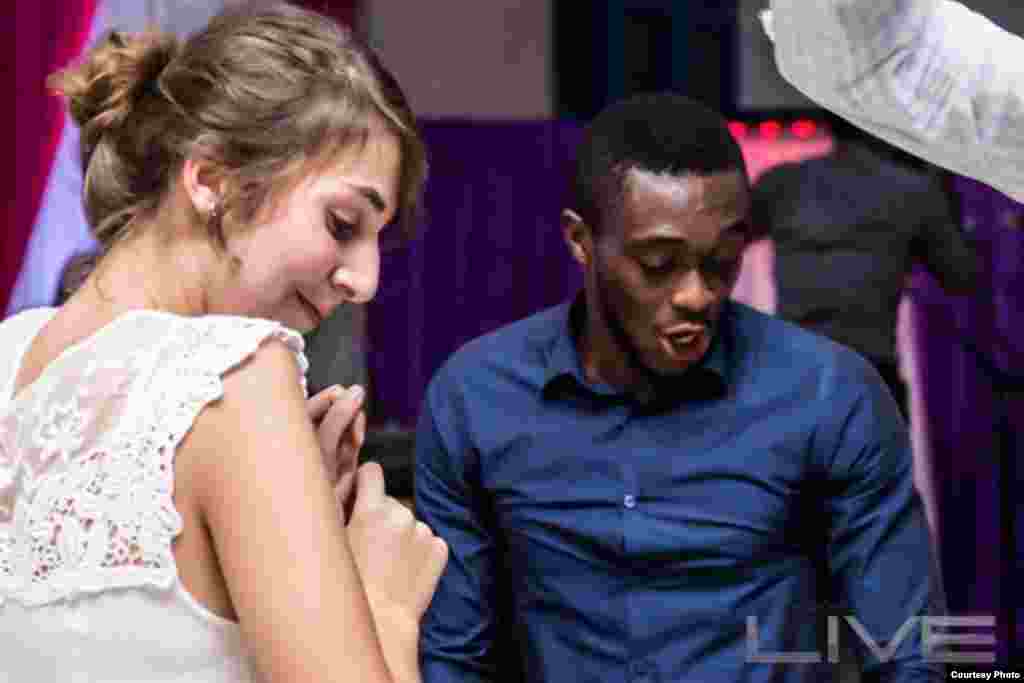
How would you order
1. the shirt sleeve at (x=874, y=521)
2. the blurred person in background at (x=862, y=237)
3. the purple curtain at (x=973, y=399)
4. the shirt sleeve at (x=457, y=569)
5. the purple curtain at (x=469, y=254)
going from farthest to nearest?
1. the purple curtain at (x=469, y=254)
2. the purple curtain at (x=973, y=399)
3. the blurred person in background at (x=862, y=237)
4. the shirt sleeve at (x=457, y=569)
5. the shirt sleeve at (x=874, y=521)

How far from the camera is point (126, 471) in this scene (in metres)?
1.23

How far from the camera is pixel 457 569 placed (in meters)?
2.15

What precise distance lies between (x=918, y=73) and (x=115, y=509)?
1.99 feet

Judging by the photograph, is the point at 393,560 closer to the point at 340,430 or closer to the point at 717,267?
the point at 340,430

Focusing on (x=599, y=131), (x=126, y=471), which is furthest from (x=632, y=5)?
(x=126, y=471)

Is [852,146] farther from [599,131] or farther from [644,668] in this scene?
[644,668]

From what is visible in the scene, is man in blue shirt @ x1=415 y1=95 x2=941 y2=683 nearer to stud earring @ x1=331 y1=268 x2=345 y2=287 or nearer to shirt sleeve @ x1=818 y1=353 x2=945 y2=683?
shirt sleeve @ x1=818 y1=353 x2=945 y2=683

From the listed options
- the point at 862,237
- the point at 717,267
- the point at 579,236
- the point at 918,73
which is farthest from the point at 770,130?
the point at 918,73

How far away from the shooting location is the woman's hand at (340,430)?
4.49ft

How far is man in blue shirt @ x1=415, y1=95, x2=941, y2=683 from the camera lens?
2066 mm

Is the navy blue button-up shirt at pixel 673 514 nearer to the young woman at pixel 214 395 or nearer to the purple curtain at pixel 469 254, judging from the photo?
the young woman at pixel 214 395

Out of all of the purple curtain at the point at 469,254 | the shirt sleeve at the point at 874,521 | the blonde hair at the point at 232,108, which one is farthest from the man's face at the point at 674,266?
the purple curtain at the point at 469,254

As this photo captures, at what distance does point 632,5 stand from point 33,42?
347 cm

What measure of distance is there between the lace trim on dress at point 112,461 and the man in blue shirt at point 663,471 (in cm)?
89
